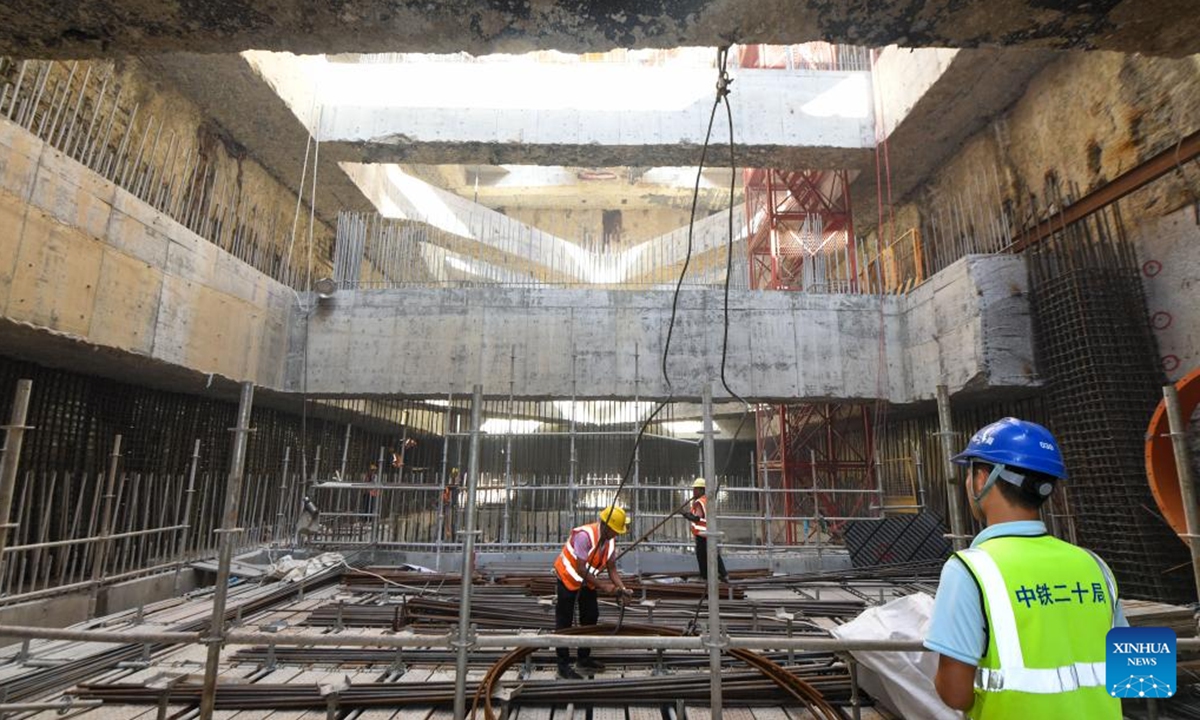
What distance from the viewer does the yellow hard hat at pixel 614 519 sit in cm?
509

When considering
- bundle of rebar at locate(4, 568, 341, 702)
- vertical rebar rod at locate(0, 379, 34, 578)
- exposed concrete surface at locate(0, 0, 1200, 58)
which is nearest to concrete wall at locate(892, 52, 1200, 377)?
exposed concrete surface at locate(0, 0, 1200, 58)

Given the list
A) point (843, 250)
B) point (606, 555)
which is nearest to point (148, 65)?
point (606, 555)

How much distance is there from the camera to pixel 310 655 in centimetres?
499

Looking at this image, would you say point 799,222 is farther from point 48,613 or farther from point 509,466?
point 48,613

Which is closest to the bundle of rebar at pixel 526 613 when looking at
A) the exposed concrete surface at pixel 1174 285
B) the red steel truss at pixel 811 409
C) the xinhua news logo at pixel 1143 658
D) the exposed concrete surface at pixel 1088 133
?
the xinhua news logo at pixel 1143 658

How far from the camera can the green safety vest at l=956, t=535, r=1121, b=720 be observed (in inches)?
61.8

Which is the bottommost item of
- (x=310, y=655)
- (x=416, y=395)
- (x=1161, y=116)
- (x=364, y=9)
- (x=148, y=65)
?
(x=310, y=655)

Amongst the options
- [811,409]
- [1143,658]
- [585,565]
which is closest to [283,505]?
[585,565]

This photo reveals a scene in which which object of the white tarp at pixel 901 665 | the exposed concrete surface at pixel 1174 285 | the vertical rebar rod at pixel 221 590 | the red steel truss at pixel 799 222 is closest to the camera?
the vertical rebar rod at pixel 221 590

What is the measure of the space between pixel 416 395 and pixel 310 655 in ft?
19.9

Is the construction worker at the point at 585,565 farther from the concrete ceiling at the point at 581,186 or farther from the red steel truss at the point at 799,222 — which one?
the concrete ceiling at the point at 581,186

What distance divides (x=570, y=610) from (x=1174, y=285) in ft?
29.1

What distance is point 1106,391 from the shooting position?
7.48 m

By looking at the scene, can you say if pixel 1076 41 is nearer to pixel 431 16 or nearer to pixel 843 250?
pixel 431 16
